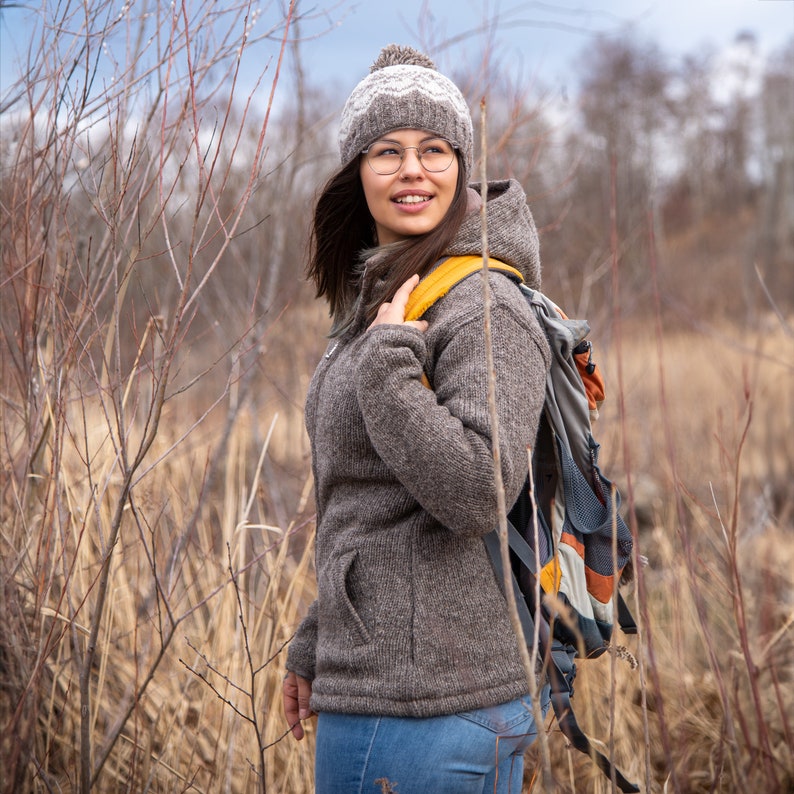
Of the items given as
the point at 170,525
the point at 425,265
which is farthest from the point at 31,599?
the point at 425,265

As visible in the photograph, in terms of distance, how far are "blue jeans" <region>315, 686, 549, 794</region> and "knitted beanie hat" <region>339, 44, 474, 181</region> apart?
1009 millimetres

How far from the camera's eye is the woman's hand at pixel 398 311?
57.6 inches

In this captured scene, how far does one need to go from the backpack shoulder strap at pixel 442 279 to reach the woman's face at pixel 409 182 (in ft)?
0.35

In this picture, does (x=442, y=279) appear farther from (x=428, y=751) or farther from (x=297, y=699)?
(x=297, y=699)

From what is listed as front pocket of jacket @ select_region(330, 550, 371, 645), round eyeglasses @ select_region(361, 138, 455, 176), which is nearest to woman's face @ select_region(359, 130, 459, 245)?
round eyeglasses @ select_region(361, 138, 455, 176)

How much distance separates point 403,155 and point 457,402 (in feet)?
1.80

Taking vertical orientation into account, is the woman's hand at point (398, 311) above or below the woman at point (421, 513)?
above

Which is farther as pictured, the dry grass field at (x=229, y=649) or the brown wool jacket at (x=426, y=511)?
the dry grass field at (x=229, y=649)

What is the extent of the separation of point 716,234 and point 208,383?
818 inches

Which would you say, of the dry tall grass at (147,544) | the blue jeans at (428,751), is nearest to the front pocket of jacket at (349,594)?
the blue jeans at (428,751)

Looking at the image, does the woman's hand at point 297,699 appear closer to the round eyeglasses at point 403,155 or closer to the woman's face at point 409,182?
the woman's face at point 409,182

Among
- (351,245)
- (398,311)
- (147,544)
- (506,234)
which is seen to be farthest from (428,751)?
(147,544)

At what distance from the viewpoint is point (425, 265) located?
1581 millimetres

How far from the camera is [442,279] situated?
5.04ft
